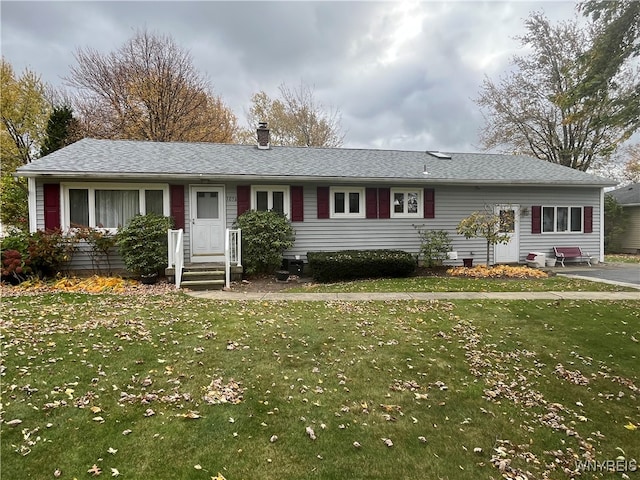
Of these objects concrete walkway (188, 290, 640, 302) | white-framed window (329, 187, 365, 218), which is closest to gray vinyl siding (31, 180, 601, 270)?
white-framed window (329, 187, 365, 218)

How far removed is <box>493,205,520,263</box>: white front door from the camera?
12.7 m

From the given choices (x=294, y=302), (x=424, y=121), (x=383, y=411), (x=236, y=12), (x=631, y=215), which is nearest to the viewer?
(x=383, y=411)

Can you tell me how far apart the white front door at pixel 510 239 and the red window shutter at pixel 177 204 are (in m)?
10.9

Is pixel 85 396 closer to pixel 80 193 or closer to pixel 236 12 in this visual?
pixel 80 193

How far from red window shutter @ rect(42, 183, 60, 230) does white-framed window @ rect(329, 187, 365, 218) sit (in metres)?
7.98

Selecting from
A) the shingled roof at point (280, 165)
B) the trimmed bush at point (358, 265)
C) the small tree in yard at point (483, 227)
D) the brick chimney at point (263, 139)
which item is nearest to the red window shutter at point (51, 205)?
the shingled roof at point (280, 165)

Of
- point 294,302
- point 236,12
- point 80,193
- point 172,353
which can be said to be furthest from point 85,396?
point 236,12

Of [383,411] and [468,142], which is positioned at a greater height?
[468,142]

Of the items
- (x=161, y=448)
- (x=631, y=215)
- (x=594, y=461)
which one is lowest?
(x=594, y=461)

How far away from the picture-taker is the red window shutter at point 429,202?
12172 millimetres

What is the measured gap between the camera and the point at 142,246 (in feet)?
31.2

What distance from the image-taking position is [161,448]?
2.64 metres

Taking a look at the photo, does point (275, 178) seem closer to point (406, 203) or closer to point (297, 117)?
point (406, 203)

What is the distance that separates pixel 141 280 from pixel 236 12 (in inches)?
353
